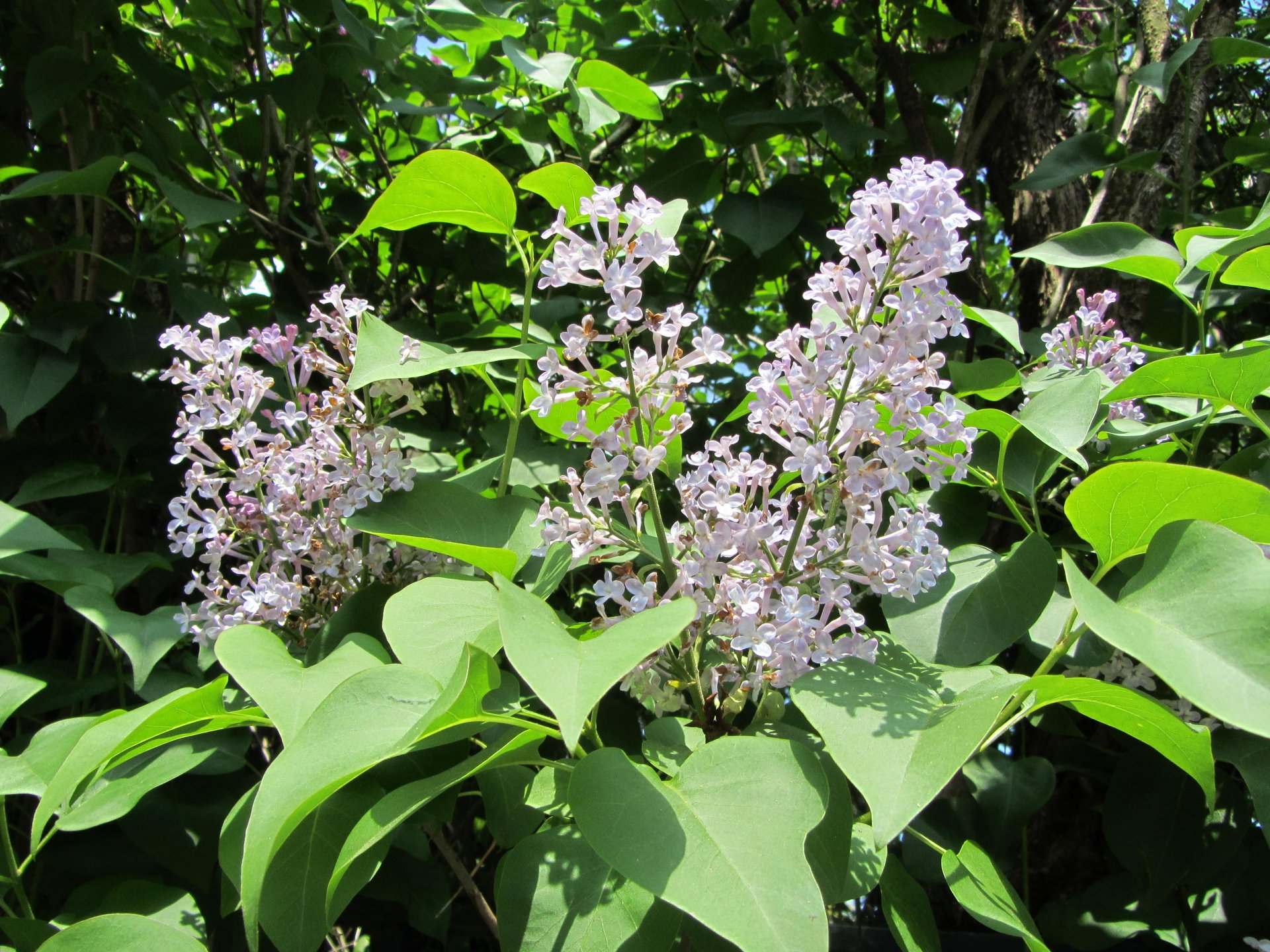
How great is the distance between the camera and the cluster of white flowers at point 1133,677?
90 cm

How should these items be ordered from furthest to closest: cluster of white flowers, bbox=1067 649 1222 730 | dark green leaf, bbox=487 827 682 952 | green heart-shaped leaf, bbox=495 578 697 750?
cluster of white flowers, bbox=1067 649 1222 730
dark green leaf, bbox=487 827 682 952
green heart-shaped leaf, bbox=495 578 697 750

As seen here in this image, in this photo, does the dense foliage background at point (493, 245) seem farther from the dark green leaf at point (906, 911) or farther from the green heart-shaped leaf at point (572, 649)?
the green heart-shaped leaf at point (572, 649)

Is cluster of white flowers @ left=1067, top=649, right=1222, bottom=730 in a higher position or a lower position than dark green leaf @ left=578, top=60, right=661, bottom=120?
lower

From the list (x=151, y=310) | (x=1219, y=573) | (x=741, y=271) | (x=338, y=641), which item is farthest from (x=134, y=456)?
(x=1219, y=573)

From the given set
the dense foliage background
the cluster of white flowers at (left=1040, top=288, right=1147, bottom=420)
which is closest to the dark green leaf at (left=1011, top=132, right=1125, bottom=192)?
the dense foliage background

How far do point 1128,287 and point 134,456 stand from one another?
→ 154cm

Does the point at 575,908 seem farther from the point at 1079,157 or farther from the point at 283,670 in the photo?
the point at 1079,157

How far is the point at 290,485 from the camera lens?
841 millimetres

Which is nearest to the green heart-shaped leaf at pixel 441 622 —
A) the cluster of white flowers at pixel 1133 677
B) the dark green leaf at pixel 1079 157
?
the cluster of white flowers at pixel 1133 677

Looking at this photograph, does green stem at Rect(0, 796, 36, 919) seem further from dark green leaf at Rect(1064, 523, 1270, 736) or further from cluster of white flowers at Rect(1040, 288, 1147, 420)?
cluster of white flowers at Rect(1040, 288, 1147, 420)

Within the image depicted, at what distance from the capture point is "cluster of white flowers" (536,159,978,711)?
0.60 m

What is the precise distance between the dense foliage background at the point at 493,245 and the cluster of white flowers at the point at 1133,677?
61 mm

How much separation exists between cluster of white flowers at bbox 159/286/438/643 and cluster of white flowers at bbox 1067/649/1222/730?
0.69 meters

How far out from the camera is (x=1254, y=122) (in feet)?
5.09
